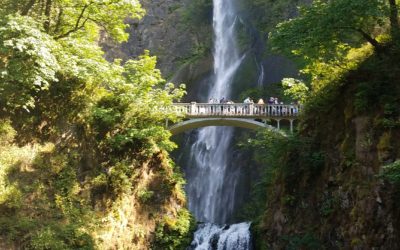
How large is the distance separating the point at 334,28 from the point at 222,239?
11150 millimetres

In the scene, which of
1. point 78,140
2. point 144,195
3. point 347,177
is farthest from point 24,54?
point 347,177

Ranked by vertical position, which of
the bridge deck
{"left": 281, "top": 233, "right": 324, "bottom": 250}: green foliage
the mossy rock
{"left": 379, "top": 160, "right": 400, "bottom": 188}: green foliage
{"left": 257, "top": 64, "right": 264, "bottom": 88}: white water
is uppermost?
{"left": 257, "top": 64, "right": 264, "bottom": 88}: white water

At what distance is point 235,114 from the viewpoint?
84.5 feet

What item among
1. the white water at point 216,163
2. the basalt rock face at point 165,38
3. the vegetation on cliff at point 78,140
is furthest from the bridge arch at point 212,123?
the basalt rock face at point 165,38

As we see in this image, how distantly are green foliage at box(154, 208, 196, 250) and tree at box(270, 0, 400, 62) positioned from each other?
30.2 ft

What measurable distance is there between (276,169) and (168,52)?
27.9 m

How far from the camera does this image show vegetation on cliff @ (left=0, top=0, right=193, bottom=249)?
1513 cm

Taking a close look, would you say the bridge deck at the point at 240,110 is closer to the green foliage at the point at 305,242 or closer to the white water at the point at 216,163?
the white water at the point at 216,163

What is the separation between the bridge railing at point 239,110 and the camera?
82.0 ft

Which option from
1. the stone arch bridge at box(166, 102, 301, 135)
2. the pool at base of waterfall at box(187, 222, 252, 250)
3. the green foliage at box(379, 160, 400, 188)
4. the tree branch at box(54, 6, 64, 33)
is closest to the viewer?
the green foliage at box(379, 160, 400, 188)

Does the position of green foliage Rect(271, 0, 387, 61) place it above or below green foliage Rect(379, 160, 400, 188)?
above

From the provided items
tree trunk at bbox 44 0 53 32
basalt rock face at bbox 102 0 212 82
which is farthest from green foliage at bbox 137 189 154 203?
basalt rock face at bbox 102 0 212 82

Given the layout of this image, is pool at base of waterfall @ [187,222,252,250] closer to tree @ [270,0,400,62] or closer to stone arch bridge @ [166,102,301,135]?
stone arch bridge @ [166,102,301,135]

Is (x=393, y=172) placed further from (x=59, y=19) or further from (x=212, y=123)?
(x=212, y=123)
